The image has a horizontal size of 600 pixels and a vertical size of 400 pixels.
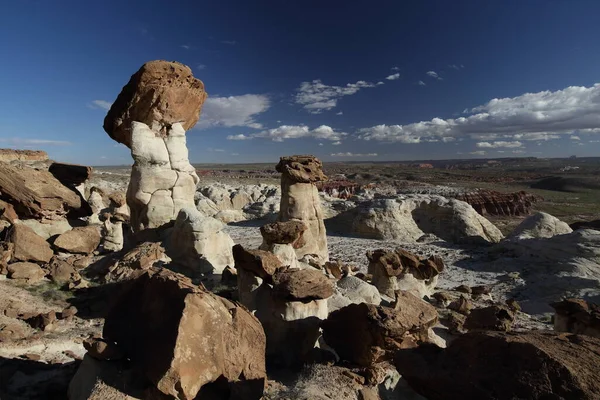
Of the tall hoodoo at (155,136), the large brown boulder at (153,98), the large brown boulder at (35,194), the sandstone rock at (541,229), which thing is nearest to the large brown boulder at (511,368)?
the tall hoodoo at (155,136)

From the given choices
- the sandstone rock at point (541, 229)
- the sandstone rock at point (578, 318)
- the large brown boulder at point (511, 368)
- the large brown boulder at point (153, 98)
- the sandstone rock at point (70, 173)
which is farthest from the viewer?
the sandstone rock at point (541, 229)

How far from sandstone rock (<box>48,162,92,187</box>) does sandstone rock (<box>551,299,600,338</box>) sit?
41.8ft

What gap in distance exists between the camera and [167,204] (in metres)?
10.3

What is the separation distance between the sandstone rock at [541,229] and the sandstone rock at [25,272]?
741 inches

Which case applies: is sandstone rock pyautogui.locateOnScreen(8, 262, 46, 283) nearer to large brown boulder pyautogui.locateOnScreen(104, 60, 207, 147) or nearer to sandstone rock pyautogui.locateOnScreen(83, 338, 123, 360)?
large brown boulder pyautogui.locateOnScreen(104, 60, 207, 147)

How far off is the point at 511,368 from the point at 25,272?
870cm

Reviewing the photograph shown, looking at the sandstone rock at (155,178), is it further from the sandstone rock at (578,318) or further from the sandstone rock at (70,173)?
the sandstone rock at (578,318)

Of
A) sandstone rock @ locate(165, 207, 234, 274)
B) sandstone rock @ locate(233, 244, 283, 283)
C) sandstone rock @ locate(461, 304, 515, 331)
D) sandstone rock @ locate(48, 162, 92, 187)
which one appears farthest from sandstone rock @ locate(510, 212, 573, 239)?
sandstone rock @ locate(48, 162, 92, 187)

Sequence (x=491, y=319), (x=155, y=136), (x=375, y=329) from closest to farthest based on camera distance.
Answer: (x=375, y=329)
(x=491, y=319)
(x=155, y=136)

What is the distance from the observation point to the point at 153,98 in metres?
10.0

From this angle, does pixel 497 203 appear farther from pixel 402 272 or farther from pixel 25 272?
pixel 25 272

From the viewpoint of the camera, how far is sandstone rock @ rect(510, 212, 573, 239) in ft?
58.3

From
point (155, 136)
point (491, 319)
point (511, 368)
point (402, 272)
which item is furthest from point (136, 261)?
point (511, 368)

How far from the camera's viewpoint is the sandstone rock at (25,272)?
24.5ft
